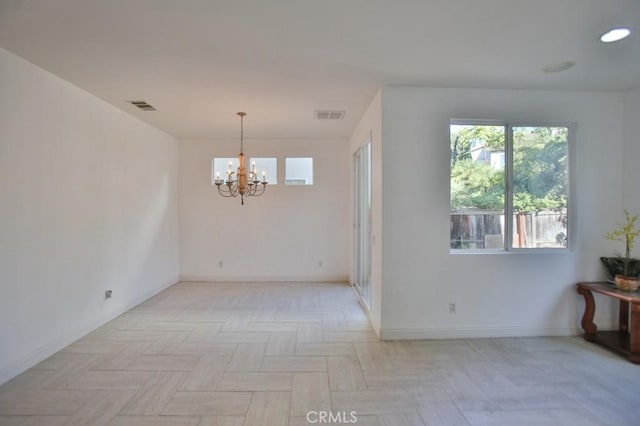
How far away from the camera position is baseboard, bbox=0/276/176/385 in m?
2.54

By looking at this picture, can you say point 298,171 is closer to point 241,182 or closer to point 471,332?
point 241,182

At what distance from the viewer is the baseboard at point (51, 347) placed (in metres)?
2.54

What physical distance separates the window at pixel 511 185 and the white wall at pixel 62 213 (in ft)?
13.1

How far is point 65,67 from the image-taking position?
282 centimetres

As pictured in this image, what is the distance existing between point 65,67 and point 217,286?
12.2 ft

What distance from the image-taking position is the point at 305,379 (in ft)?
8.40

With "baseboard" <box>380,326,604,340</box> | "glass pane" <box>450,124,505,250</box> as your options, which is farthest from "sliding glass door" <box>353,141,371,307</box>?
"glass pane" <box>450,124,505,250</box>

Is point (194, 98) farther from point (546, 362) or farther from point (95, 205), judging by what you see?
point (546, 362)

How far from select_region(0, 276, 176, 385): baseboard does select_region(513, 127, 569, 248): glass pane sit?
4860 mm

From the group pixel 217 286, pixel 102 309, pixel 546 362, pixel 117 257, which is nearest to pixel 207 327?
pixel 102 309

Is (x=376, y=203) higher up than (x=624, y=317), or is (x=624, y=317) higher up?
(x=376, y=203)

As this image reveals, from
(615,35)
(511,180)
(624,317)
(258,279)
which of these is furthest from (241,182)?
(624,317)

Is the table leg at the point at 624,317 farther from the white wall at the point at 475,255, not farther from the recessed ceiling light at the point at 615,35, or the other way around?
the recessed ceiling light at the point at 615,35

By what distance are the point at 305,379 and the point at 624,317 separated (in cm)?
346
